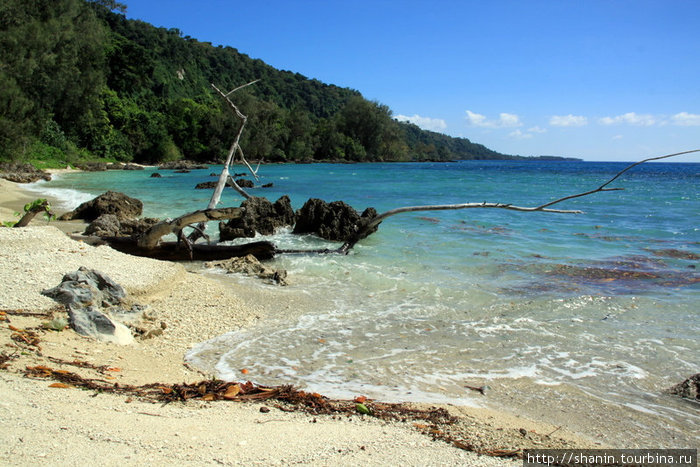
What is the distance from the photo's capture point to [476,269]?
31.5ft

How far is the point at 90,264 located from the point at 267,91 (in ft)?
417

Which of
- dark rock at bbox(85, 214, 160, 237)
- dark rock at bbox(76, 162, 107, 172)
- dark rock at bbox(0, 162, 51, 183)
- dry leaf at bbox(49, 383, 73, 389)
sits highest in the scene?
dark rock at bbox(76, 162, 107, 172)

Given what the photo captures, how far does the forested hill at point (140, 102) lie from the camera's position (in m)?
31.7

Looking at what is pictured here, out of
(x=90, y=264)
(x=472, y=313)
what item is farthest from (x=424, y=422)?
(x=90, y=264)

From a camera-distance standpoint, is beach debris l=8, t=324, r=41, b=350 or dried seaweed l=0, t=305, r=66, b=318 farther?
dried seaweed l=0, t=305, r=66, b=318

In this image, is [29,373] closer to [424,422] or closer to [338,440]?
[338,440]

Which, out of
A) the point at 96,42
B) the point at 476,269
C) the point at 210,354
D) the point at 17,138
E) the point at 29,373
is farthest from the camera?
the point at 96,42

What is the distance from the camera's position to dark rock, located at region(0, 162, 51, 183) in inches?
1011

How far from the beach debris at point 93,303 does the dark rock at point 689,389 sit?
5527mm

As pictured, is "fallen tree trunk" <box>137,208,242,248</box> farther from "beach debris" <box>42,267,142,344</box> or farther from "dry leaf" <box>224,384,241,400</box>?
"dry leaf" <box>224,384,241,400</box>

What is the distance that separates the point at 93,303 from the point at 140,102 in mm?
73465

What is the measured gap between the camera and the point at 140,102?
69.6m

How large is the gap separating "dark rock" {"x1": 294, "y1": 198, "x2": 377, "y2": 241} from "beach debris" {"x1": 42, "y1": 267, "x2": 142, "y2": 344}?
748 centimetres

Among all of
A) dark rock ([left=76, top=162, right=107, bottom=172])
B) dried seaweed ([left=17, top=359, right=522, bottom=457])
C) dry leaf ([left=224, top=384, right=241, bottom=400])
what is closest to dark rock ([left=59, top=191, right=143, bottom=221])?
dried seaweed ([left=17, top=359, right=522, bottom=457])
